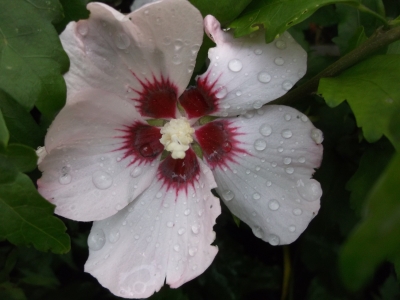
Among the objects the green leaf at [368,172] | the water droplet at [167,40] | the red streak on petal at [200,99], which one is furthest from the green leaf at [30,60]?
the green leaf at [368,172]

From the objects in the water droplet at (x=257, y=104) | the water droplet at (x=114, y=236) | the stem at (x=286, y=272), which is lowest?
the stem at (x=286, y=272)

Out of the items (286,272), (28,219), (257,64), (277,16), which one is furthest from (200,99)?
(286,272)

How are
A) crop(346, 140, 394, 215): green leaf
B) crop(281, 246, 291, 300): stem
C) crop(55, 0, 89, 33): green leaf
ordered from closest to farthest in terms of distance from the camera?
crop(55, 0, 89, 33): green leaf
crop(346, 140, 394, 215): green leaf
crop(281, 246, 291, 300): stem

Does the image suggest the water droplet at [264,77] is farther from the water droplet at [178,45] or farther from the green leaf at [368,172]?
the green leaf at [368,172]

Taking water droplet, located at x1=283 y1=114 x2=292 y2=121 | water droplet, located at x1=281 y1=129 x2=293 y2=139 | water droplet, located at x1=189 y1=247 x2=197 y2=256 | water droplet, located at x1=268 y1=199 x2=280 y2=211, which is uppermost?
water droplet, located at x1=283 y1=114 x2=292 y2=121

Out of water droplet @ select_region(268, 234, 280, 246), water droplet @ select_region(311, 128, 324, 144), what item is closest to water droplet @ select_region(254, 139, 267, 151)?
water droplet @ select_region(311, 128, 324, 144)

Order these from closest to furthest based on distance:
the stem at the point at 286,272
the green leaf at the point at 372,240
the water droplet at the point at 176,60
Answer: the green leaf at the point at 372,240
the water droplet at the point at 176,60
the stem at the point at 286,272

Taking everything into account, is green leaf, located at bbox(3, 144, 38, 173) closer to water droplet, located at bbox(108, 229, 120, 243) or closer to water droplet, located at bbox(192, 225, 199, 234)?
water droplet, located at bbox(108, 229, 120, 243)
